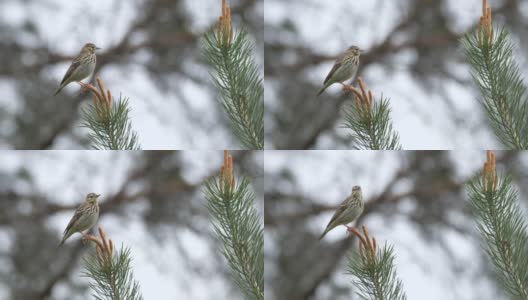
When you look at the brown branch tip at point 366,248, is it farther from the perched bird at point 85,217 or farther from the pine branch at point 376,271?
the perched bird at point 85,217

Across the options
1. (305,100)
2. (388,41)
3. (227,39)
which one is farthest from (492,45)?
(388,41)

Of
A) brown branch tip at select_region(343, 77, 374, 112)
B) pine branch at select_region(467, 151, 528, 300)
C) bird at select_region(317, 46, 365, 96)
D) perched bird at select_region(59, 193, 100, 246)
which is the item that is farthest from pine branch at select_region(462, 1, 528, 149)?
perched bird at select_region(59, 193, 100, 246)

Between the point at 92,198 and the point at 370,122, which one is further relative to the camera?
the point at 92,198

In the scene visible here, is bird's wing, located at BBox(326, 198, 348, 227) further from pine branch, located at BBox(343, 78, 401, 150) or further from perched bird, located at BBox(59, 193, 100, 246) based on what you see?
perched bird, located at BBox(59, 193, 100, 246)

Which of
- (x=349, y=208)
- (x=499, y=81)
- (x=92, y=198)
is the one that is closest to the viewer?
(x=499, y=81)

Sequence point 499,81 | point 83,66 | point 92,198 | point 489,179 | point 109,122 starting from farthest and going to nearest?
point 83,66 < point 92,198 < point 109,122 < point 499,81 < point 489,179

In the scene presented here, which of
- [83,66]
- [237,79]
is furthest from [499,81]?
[83,66]

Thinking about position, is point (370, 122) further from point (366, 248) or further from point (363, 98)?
point (366, 248)

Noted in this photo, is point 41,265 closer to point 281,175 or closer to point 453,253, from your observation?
point 281,175
